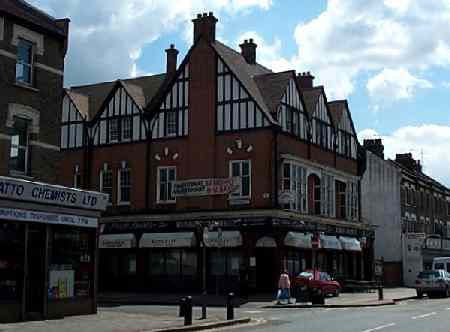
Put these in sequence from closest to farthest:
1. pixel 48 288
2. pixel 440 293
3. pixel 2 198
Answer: pixel 2 198, pixel 48 288, pixel 440 293

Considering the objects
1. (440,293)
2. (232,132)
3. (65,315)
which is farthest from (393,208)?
(65,315)

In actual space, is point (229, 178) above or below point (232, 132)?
below

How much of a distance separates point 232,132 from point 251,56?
8.89m

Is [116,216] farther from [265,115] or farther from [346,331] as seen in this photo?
[346,331]

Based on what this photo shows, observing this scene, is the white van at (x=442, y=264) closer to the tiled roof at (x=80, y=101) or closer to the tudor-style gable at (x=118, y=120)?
the tudor-style gable at (x=118, y=120)

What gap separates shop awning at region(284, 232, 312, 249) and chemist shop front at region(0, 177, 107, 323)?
16.5 m

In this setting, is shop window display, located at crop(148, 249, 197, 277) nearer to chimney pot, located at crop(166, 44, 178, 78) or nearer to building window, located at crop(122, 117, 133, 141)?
building window, located at crop(122, 117, 133, 141)

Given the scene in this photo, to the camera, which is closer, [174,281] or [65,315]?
[65,315]

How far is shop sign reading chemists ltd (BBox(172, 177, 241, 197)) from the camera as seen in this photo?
37.0m

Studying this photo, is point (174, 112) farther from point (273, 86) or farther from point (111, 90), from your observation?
point (273, 86)

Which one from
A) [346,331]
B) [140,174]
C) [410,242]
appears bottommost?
[346,331]

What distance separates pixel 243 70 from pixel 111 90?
8878 mm

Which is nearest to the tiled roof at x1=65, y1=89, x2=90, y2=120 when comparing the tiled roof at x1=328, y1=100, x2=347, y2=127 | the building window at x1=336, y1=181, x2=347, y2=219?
the tiled roof at x1=328, y1=100, x2=347, y2=127

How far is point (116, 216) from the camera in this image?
4409 centimetres
